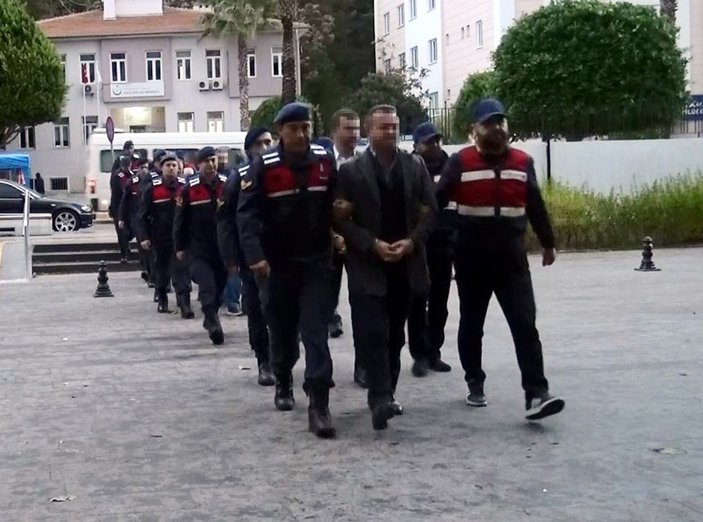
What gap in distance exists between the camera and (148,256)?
2030cm

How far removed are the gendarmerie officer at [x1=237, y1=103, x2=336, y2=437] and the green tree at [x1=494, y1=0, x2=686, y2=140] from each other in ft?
79.5

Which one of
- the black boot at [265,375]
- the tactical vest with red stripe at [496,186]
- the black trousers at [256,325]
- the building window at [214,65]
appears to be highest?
the building window at [214,65]

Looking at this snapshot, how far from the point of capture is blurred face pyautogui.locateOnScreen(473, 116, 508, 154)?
873 centimetres

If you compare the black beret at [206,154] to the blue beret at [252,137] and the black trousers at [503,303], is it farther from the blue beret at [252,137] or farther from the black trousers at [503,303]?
the black trousers at [503,303]

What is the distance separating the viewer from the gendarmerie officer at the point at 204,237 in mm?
Answer: 13492

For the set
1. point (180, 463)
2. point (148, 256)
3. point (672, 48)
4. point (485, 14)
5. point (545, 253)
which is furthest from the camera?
point (485, 14)

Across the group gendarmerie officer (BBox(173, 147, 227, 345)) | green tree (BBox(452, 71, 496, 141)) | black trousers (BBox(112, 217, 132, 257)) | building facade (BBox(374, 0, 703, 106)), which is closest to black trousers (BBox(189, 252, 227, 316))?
gendarmerie officer (BBox(173, 147, 227, 345))

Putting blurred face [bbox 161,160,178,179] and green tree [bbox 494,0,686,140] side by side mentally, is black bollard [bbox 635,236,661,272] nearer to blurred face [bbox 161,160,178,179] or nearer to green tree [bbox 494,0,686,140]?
blurred face [bbox 161,160,178,179]

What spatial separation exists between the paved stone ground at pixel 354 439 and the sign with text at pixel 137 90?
51.5 m

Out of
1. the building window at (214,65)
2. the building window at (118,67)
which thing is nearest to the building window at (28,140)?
the building window at (118,67)

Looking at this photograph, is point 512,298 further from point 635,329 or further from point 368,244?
point 635,329

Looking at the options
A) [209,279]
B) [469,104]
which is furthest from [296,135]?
[469,104]

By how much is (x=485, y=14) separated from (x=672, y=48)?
1948cm

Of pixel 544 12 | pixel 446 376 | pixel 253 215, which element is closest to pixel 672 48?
pixel 544 12
